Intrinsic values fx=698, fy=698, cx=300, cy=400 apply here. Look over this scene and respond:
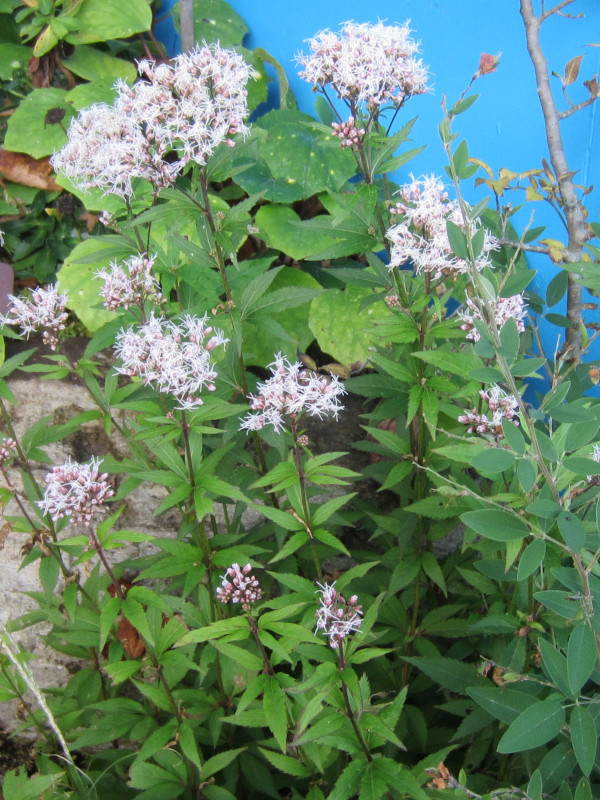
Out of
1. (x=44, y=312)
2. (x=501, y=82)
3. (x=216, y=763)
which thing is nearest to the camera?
(x=216, y=763)

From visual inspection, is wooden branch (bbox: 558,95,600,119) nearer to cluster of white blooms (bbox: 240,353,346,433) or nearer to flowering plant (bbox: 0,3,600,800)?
flowering plant (bbox: 0,3,600,800)

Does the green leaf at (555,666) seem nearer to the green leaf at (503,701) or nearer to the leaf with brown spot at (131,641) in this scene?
the green leaf at (503,701)

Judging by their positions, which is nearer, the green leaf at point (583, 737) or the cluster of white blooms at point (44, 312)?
the green leaf at point (583, 737)

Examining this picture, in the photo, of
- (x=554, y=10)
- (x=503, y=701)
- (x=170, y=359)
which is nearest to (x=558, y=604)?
(x=503, y=701)

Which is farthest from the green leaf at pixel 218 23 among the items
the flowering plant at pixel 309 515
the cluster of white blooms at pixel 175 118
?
the cluster of white blooms at pixel 175 118

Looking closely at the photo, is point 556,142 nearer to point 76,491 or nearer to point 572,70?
point 572,70

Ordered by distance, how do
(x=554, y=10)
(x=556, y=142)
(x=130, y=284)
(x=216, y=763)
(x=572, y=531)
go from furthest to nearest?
(x=556, y=142), (x=554, y=10), (x=130, y=284), (x=216, y=763), (x=572, y=531)

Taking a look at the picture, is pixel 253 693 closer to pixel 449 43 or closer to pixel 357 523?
pixel 357 523
